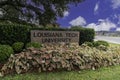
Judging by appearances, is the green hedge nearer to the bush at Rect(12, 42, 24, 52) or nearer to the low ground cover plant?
the bush at Rect(12, 42, 24, 52)

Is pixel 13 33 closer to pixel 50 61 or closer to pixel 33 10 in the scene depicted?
pixel 50 61

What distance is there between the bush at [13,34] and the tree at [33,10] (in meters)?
8.63

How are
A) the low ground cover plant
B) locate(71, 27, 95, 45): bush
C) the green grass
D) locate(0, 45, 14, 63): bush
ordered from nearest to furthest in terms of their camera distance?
the green grass, the low ground cover plant, locate(0, 45, 14, 63): bush, locate(71, 27, 95, 45): bush

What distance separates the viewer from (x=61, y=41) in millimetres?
14180

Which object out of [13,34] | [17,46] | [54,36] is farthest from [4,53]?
[54,36]

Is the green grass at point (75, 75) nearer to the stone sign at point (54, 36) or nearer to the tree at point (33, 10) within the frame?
the stone sign at point (54, 36)

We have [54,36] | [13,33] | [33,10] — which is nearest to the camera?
[13,33]

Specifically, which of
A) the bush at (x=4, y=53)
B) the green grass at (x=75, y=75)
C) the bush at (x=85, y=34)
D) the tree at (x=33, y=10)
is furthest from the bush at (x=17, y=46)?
the tree at (x=33, y=10)

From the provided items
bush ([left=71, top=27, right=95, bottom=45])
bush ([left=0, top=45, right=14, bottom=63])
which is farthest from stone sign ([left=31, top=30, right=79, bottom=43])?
bush ([left=0, top=45, right=14, bottom=63])

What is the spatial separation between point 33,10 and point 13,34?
10383mm

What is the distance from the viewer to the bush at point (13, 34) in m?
12.6

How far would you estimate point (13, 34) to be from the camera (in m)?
12.9

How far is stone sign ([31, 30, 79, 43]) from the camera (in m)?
13.5

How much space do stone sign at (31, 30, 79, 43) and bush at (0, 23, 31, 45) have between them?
1.19 feet
